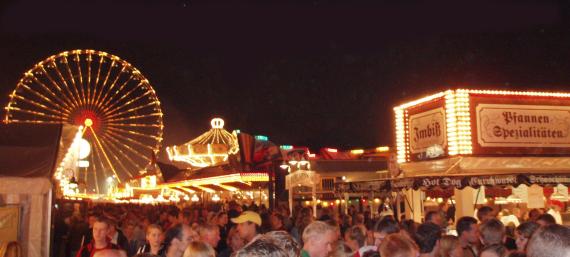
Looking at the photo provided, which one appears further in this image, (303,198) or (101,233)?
(303,198)

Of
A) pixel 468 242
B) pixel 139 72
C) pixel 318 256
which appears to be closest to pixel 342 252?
pixel 318 256

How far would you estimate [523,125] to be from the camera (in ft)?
55.9

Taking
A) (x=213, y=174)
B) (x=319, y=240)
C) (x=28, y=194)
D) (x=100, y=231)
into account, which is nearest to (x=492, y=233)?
(x=319, y=240)

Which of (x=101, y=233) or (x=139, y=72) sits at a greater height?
(x=139, y=72)

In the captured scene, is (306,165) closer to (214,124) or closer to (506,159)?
(506,159)

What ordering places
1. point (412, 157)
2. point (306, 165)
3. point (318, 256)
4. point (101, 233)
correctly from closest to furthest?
point (318, 256)
point (101, 233)
point (412, 157)
point (306, 165)

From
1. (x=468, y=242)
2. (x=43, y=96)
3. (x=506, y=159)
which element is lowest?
(x=468, y=242)

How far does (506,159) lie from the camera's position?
16.8 metres

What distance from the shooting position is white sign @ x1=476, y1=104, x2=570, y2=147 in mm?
16719

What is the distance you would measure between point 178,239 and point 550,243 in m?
3.84

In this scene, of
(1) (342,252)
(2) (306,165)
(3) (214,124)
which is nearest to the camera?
(1) (342,252)

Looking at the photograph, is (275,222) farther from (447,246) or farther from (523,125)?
(523,125)

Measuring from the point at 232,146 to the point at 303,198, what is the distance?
42.8ft

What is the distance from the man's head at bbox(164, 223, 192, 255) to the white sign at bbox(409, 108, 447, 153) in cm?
1252
